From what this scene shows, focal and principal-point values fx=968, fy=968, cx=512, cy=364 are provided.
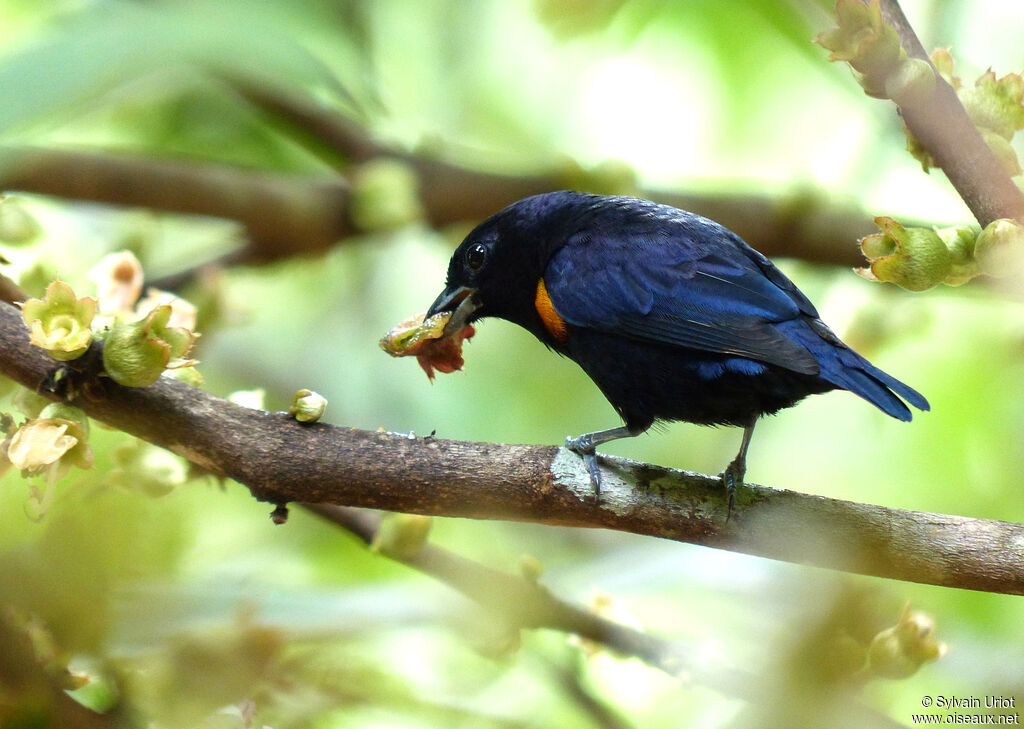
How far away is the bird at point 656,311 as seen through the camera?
2.63 metres

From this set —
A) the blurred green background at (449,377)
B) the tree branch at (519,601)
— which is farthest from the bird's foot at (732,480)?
the tree branch at (519,601)

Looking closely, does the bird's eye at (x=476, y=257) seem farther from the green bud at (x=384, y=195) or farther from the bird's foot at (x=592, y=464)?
the bird's foot at (x=592, y=464)

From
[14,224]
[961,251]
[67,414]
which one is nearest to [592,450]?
[961,251]

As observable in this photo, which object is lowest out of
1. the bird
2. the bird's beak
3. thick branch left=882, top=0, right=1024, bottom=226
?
the bird's beak

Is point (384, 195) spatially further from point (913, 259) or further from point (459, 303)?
point (913, 259)

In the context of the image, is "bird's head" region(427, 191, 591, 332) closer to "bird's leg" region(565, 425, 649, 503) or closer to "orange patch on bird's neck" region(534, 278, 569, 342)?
"orange patch on bird's neck" region(534, 278, 569, 342)

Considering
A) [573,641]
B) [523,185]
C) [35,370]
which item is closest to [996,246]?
[573,641]

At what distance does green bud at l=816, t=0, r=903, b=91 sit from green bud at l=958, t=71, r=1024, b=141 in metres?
0.29

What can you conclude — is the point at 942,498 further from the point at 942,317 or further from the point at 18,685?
the point at 18,685

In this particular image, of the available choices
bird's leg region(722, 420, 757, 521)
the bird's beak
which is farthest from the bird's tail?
the bird's beak

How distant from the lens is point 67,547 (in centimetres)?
129

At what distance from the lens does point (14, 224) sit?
83.7 inches

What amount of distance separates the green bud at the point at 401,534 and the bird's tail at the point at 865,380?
110 cm

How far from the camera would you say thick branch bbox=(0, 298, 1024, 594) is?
6.24ft
